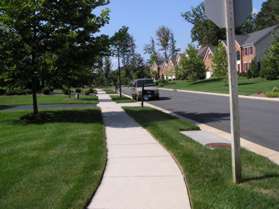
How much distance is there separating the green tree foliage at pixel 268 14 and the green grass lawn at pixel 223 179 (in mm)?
109175

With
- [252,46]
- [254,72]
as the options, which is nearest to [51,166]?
[254,72]

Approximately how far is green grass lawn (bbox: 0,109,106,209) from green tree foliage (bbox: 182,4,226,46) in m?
88.4

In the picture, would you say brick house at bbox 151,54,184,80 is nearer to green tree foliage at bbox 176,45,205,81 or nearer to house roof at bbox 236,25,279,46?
green tree foliage at bbox 176,45,205,81

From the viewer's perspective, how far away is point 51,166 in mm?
8883

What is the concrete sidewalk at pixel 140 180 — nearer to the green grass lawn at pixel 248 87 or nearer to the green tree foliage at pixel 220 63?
the green grass lawn at pixel 248 87

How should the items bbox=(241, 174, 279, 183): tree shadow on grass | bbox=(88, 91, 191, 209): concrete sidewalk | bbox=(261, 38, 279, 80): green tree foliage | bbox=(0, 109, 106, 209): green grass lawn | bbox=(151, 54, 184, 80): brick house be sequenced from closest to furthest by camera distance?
bbox=(88, 91, 191, 209): concrete sidewalk, bbox=(0, 109, 106, 209): green grass lawn, bbox=(241, 174, 279, 183): tree shadow on grass, bbox=(261, 38, 279, 80): green tree foliage, bbox=(151, 54, 184, 80): brick house

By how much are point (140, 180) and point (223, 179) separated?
1244mm

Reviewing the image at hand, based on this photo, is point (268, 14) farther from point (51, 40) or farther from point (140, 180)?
point (140, 180)

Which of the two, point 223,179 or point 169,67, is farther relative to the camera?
point 169,67

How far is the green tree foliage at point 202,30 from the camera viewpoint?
3994 inches

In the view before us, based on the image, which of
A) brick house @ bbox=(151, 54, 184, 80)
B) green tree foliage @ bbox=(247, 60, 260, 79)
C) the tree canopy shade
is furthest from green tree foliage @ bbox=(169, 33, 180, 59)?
the tree canopy shade

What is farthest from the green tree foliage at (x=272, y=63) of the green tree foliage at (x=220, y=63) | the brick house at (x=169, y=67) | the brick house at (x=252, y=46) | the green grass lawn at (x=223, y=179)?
the brick house at (x=169, y=67)

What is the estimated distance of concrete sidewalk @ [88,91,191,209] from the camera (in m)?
6.38

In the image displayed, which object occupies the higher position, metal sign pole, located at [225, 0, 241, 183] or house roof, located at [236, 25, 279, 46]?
house roof, located at [236, 25, 279, 46]
